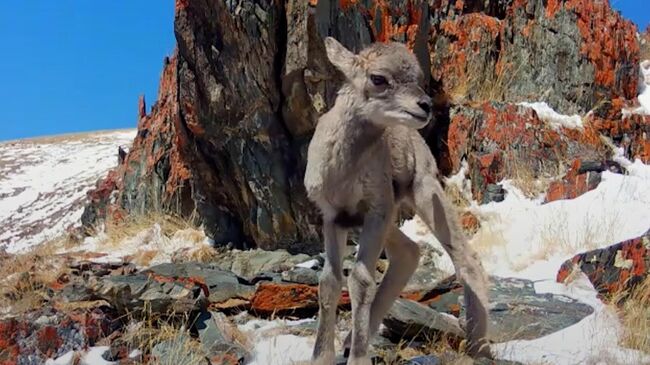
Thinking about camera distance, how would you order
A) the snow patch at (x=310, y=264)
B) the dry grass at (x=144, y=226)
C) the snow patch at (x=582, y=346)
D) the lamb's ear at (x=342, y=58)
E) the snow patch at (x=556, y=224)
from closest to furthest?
the lamb's ear at (x=342, y=58) → the snow patch at (x=582, y=346) → the snow patch at (x=556, y=224) → the snow patch at (x=310, y=264) → the dry grass at (x=144, y=226)

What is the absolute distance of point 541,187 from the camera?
359 inches

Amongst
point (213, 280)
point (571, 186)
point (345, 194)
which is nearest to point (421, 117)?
point (345, 194)

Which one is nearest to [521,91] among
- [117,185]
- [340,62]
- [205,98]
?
[205,98]

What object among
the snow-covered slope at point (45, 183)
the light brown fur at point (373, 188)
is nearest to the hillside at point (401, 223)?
the light brown fur at point (373, 188)

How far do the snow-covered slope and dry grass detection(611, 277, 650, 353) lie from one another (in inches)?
591

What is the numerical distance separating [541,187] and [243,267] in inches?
168

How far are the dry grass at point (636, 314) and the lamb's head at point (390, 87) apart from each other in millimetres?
2400

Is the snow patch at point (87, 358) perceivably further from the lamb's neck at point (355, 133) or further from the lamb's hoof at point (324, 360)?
the lamb's neck at point (355, 133)

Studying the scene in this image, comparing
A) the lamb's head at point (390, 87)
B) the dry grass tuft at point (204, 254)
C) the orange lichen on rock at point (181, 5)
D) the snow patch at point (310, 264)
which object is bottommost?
the dry grass tuft at point (204, 254)

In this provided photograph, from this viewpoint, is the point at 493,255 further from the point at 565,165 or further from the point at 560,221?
the point at 565,165

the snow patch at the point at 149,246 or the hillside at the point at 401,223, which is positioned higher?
the hillside at the point at 401,223

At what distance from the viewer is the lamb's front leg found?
4125mm

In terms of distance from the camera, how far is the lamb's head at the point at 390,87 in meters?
4.21

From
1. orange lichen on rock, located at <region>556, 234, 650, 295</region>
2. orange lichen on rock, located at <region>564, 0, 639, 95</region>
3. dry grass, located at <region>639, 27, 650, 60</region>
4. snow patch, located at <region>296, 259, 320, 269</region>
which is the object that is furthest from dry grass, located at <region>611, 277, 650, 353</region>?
dry grass, located at <region>639, 27, 650, 60</region>
